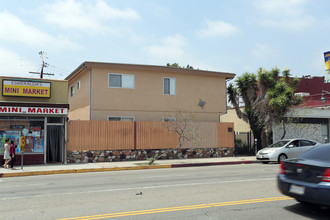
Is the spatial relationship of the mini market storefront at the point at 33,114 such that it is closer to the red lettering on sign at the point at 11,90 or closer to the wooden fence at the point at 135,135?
the red lettering on sign at the point at 11,90

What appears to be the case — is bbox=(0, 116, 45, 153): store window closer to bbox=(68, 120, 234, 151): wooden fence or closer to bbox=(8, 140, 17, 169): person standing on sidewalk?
bbox=(8, 140, 17, 169): person standing on sidewalk

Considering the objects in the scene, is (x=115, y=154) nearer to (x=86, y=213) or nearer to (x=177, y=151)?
(x=177, y=151)

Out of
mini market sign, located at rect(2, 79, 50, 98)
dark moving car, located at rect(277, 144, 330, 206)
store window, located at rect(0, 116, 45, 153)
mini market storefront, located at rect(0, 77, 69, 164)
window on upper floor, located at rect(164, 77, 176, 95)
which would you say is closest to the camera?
dark moving car, located at rect(277, 144, 330, 206)

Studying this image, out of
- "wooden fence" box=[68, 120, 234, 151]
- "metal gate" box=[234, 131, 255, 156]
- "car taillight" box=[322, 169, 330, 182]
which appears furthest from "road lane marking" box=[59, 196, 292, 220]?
"metal gate" box=[234, 131, 255, 156]

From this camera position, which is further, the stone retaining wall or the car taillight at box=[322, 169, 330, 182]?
the stone retaining wall

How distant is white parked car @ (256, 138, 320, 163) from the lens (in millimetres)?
17891

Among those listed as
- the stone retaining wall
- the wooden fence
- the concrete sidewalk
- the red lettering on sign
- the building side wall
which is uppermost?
the red lettering on sign

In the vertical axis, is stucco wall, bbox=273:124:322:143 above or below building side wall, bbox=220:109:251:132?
below

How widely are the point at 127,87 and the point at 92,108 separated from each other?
2717 millimetres

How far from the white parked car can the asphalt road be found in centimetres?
764

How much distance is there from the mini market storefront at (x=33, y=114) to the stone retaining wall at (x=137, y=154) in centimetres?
99

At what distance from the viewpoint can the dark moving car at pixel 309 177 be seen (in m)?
5.91

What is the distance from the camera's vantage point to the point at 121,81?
21.0m

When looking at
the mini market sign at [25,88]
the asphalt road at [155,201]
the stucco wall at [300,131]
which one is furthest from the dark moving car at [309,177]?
the stucco wall at [300,131]
